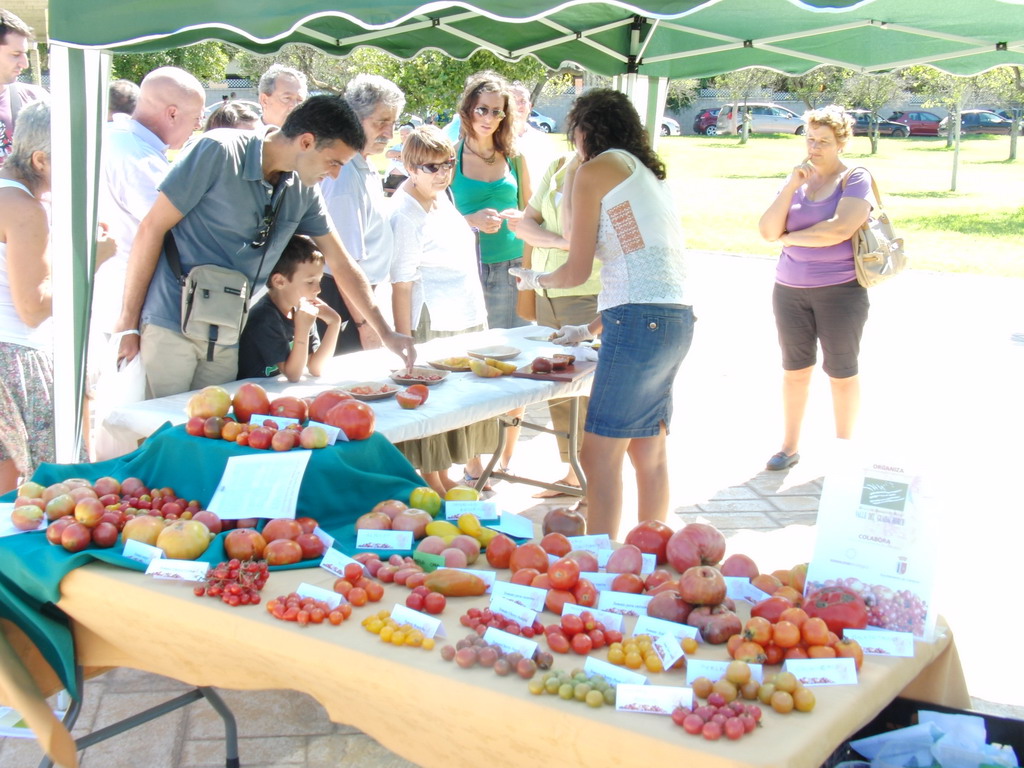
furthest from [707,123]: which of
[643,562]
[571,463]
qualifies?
[643,562]

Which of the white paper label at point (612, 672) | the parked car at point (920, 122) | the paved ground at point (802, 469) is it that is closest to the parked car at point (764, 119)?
the parked car at point (920, 122)

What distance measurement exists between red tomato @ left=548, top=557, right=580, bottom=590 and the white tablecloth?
41.8 inches

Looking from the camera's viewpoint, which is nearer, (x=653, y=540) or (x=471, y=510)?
(x=653, y=540)

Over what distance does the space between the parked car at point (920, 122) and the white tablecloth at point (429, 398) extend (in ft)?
126

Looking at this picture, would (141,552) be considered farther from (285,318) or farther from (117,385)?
(285,318)

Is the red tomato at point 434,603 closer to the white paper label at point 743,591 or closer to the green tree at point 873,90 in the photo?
the white paper label at point 743,591

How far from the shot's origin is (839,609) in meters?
1.91

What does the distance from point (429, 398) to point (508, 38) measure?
283 centimetres

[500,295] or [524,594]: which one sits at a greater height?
[500,295]


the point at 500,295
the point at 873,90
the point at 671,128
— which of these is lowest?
the point at 500,295

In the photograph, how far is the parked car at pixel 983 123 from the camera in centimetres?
3684

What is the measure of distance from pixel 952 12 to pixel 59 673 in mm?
4614

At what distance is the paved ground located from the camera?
266 centimetres

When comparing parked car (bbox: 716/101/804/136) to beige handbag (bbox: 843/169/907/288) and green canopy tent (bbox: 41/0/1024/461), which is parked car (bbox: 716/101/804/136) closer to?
green canopy tent (bbox: 41/0/1024/461)
